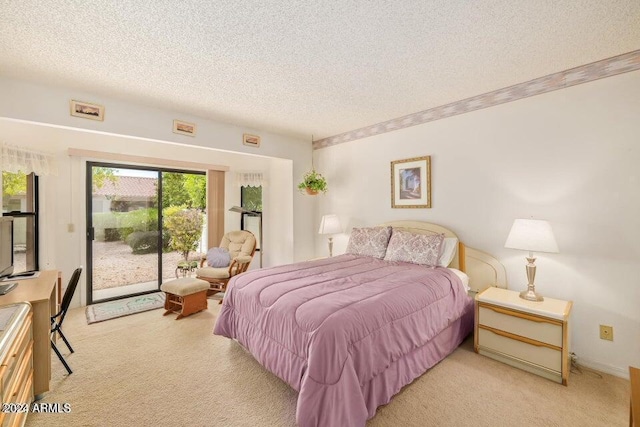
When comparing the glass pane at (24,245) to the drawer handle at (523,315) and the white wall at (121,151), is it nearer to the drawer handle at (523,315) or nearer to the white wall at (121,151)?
the white wall at (121,151)

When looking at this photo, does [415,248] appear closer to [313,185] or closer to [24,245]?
[313,185]

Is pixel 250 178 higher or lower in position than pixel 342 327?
higher

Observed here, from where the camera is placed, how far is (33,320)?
1935mm

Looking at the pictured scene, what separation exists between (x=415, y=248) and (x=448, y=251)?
358 millimetres

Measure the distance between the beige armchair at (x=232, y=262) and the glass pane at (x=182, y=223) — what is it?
0.48 metres

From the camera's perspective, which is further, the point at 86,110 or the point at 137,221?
the point at 137,221

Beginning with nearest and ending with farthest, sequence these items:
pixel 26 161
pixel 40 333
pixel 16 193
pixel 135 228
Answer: pixel 40 333, pixel 26 161, pixel 16 193, pixel 135 228

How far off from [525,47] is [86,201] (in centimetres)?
542

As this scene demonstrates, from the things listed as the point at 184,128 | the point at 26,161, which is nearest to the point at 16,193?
the point at 26,161

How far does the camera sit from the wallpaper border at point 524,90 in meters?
2.31

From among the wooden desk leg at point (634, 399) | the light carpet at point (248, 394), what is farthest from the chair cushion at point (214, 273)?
the wooden desk leg at point (634, 399)

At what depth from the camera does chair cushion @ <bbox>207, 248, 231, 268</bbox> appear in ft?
15.0

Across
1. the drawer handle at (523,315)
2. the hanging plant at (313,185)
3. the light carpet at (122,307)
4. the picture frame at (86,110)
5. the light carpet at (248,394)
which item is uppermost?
the picture frame at (86,110)

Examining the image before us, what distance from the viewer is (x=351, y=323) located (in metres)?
1.73
